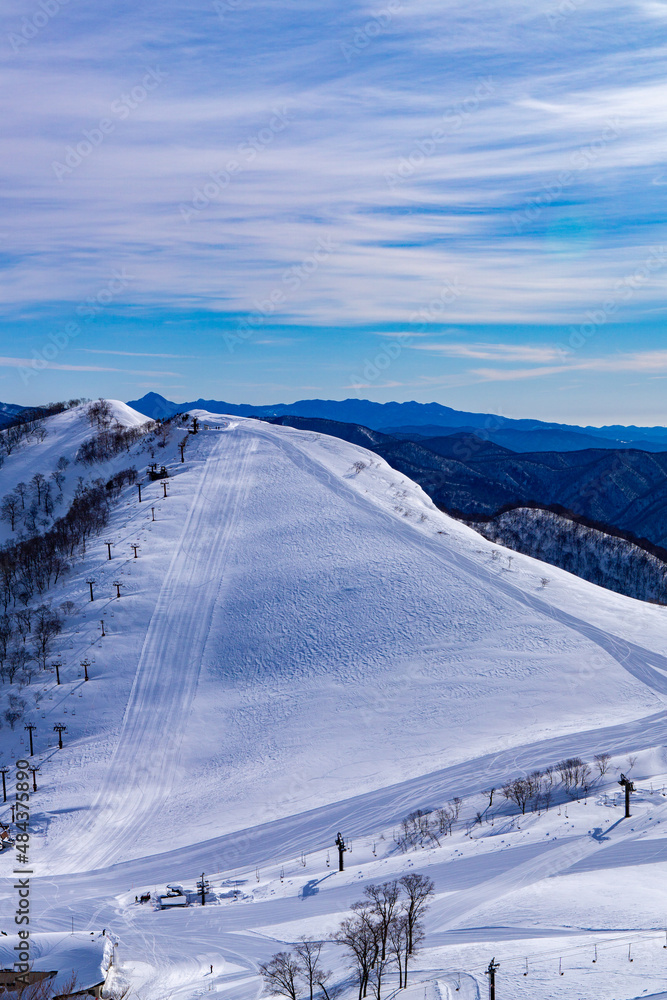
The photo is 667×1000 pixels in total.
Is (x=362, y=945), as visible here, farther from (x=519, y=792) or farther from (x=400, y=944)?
(x=519, y=792)

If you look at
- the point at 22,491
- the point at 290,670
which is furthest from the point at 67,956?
the point at 22,491

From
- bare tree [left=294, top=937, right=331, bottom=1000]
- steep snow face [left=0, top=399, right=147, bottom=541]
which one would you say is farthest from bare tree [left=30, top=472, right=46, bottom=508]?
bare tree [left=294, top=937, right=331, bottom=1000]

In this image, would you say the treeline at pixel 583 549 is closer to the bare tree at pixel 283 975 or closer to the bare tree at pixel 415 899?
the bare tree at pixel 415 899

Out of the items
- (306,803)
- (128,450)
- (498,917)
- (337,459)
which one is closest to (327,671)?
(306,803)

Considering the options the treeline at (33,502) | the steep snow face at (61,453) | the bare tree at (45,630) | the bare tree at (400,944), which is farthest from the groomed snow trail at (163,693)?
the steep snow face at (61,453)

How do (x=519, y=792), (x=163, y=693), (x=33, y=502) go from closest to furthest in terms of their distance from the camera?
1. (x=519, y=792)
2. (x=163, y=693)
3. (x=33, y=502)

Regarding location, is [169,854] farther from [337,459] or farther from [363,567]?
[337,459]
